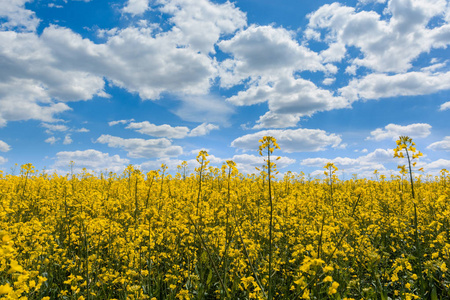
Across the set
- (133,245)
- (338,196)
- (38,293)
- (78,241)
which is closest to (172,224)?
(133,245)

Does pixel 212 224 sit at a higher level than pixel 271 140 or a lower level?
lower

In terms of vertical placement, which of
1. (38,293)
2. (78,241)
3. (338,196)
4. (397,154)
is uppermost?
(397,154)

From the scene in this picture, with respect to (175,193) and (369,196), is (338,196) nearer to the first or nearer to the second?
(369,196)

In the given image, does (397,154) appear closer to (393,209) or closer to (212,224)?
(212,224)

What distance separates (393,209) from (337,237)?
483cm

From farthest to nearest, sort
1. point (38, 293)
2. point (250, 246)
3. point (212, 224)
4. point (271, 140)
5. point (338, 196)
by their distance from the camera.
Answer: point (338, 196), point (212, 224), point (250, 246), point (38, 293), point (271, 140)

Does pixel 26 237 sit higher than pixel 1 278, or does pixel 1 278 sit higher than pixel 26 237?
pixel 26 237

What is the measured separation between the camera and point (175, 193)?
945 centimetres

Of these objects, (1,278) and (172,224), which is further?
(172,224)

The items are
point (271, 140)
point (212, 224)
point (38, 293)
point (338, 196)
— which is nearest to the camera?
point (271, 140)

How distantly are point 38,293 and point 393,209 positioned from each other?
376 inches

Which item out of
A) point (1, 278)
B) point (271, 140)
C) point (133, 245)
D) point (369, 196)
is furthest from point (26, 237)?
point (369, 196)

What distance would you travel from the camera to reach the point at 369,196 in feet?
34.9

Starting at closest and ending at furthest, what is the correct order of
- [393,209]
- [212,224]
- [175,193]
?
[212,224], [393,209], [175,193]
